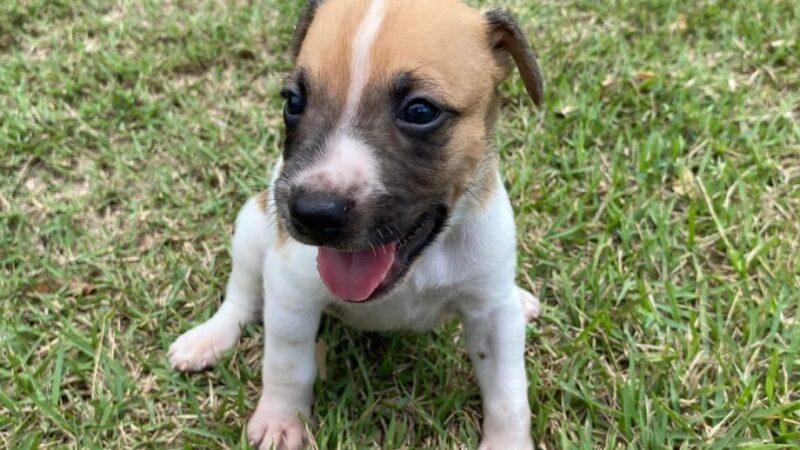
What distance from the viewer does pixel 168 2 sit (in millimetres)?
6488

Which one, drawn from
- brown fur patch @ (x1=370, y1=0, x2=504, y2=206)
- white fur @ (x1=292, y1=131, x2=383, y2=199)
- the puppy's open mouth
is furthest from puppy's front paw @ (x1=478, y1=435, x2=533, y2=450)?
white fur @ (x1=292, y1=131, x2=383, y2=199)

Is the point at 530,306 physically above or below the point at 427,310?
below

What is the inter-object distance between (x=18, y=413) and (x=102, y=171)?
6.30 feet

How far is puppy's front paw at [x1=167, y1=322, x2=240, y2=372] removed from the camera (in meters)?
3.91

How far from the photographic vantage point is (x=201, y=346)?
155 inches

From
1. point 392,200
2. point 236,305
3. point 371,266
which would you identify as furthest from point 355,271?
point 236,305

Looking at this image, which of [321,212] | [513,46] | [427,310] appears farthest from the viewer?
[427,310]

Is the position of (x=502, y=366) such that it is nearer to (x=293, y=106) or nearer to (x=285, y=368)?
(x=285, y=368)

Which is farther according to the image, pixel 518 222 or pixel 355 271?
pixel 518 222

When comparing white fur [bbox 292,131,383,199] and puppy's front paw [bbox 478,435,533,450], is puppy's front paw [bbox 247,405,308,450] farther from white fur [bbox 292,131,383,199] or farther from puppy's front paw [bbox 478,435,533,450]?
white fur [bbox 292,131,383,199]

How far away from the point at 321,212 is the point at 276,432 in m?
1.47

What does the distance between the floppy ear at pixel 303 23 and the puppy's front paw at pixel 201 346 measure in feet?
5.17

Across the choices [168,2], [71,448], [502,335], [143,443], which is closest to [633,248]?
[502,335]

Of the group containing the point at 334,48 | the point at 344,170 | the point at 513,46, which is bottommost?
the point at 344,170
